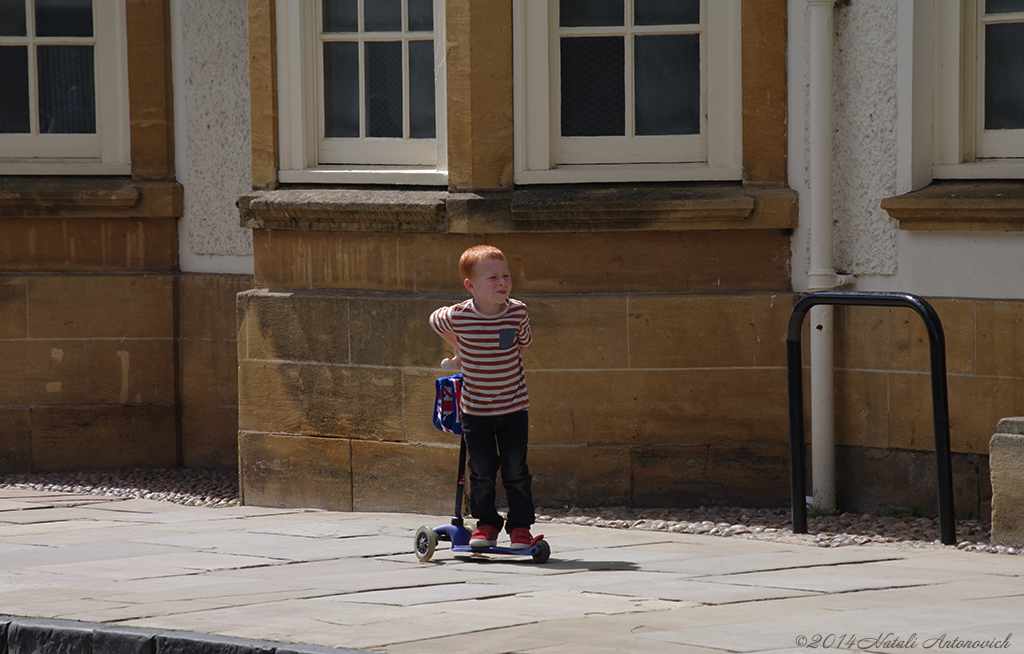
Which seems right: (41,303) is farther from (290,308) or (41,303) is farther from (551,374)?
(551,374)

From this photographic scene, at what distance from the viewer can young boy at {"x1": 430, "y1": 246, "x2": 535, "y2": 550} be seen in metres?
6.04

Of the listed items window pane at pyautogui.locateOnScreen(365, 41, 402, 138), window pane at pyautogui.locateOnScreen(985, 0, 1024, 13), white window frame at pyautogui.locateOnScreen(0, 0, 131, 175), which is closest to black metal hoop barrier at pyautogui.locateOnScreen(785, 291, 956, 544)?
window pane at pyautogui.locateOnScreen(985, 0, 1024, 13)

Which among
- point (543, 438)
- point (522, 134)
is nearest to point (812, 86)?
point (522, 134)

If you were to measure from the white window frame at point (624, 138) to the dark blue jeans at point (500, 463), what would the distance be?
1.84 metres

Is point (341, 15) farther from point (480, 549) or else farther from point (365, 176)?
point (480, 549)

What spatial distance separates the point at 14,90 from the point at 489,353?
16.9 feet

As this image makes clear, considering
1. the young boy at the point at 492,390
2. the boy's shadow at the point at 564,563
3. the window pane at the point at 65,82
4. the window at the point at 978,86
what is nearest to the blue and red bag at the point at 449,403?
the young boy at the point at 492,390

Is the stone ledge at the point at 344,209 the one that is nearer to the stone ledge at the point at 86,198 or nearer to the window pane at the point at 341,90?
the window pane at the point at 341,90

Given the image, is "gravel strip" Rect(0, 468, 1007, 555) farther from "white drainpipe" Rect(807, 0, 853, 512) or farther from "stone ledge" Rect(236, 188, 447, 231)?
"stone ledge" Rect(236, 188, 447, 231)

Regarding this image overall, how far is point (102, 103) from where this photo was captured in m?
9.78

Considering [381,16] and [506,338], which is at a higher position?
[381,16]

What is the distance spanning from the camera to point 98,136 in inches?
387

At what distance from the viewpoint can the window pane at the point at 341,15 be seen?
318 inches

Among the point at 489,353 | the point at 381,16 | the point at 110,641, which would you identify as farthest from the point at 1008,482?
the point at 381,16
